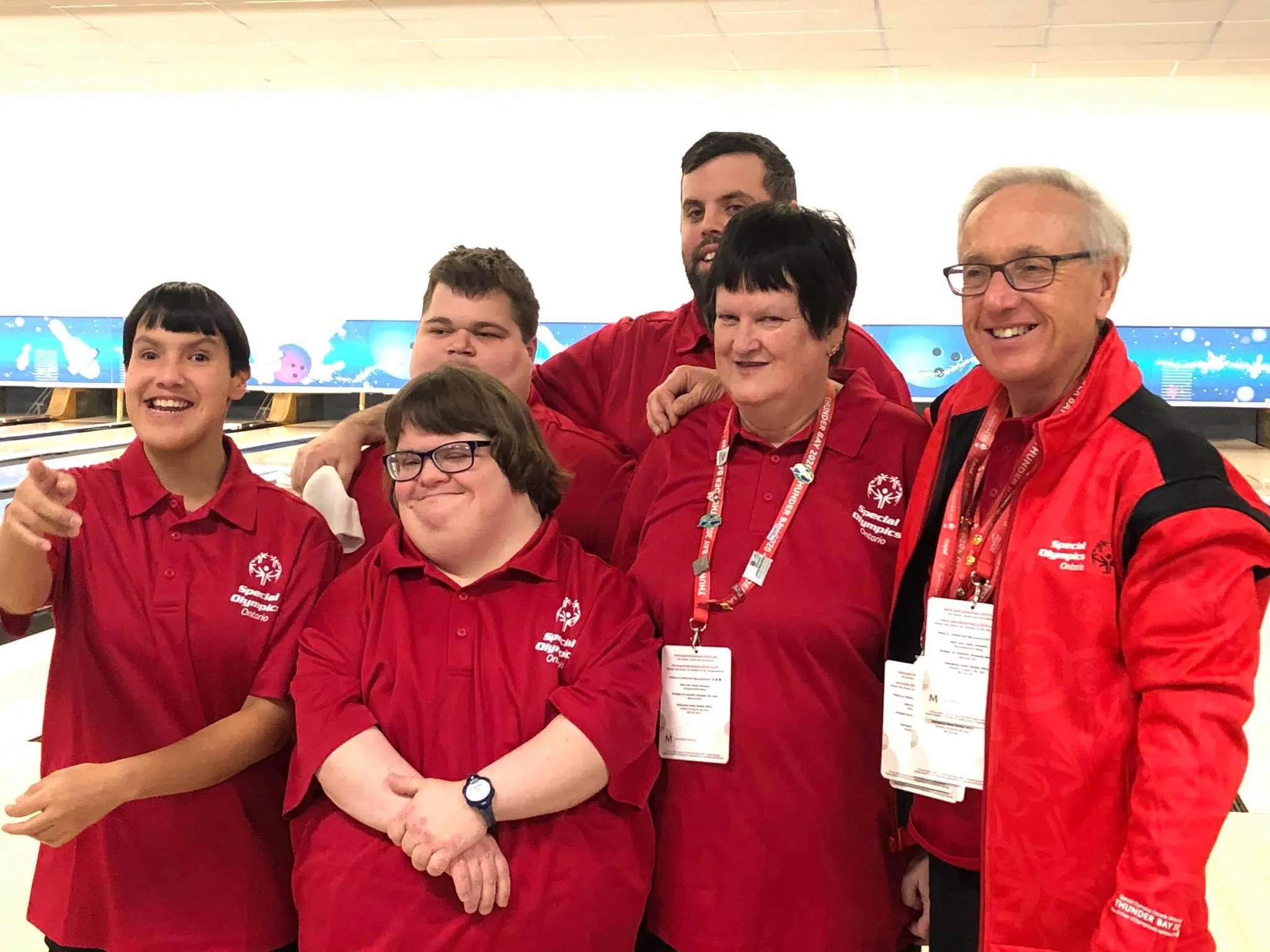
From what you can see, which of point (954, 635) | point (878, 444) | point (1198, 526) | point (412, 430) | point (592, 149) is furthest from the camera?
point (592, 149)

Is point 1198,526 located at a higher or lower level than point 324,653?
higher

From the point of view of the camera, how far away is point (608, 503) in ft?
5.80

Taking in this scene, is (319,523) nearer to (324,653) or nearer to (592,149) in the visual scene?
(324,653)

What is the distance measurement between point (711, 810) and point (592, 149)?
719 centimetres

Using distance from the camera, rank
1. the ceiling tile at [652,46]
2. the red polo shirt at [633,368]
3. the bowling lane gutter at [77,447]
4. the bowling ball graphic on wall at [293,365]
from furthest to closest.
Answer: the bowling ball graphic on wall at [293,365], the bowling lane gutter at [77,447], the ceiling tile at [652,46], the red polo shirt at [633,368]

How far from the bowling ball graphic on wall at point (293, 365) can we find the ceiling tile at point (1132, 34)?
19.9 feet

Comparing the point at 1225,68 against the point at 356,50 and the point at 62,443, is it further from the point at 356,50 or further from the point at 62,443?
the point at 62,443

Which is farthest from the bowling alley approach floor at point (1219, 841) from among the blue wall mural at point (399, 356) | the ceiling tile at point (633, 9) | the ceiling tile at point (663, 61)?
the blue wall mural at point (399, 356)

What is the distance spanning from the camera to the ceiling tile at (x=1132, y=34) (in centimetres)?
516

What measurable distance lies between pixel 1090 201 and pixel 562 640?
789 millimetres

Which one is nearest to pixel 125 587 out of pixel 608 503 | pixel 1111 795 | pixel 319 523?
pixel 319 523

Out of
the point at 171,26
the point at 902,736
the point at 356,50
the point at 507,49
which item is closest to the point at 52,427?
the point at 171,26

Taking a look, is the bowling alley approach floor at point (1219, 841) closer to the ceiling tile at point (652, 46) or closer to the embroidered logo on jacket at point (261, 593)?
the embroidered logo on jacket at point (261, 593)

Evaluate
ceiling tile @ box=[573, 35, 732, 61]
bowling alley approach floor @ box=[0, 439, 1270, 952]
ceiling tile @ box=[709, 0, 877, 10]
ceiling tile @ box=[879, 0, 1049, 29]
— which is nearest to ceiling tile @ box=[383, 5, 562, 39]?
ceiling tile @ box=[573, 35, 732, 61]
